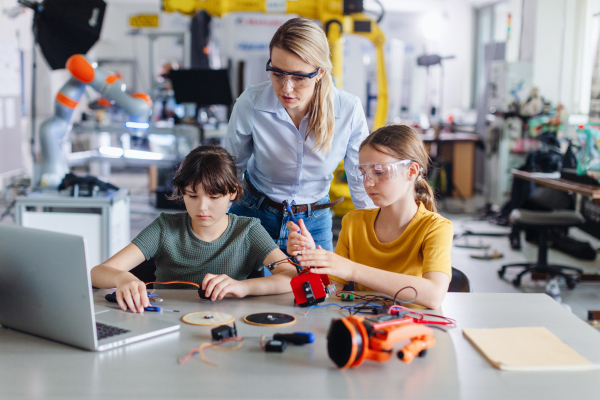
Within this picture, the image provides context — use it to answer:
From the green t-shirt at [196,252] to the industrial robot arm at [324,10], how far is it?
225 cm

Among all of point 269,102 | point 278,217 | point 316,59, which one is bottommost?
point 278,217

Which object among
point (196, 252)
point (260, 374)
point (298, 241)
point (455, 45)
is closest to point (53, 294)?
point (260, 374)

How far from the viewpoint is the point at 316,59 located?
1636 mm

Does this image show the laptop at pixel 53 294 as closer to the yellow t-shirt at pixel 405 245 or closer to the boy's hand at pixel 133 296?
the boy's hand at pixel 133 296

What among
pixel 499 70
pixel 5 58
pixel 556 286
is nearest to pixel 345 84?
pixel 499 70

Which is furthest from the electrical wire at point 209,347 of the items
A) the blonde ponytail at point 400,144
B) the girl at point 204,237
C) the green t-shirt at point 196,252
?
the blonde ponytail at point 400,144

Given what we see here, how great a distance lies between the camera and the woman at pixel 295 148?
1.87m

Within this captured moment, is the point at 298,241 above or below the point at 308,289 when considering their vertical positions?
above

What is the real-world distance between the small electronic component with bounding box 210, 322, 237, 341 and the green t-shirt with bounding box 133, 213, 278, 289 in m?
0.54

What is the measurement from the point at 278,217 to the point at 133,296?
0.77m

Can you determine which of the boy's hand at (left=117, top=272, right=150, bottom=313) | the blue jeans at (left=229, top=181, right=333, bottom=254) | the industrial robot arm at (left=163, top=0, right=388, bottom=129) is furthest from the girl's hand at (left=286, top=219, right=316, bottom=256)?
the industrial robot arm at (left=163, top=0, right=388, bottom=129)

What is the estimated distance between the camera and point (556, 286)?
11.9 feet

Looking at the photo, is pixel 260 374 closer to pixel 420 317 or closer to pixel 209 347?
pixel 209 347

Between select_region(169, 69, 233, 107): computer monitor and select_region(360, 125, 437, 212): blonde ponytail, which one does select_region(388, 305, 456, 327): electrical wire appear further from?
select_region(169, 69, 233, 107): computer monitor
